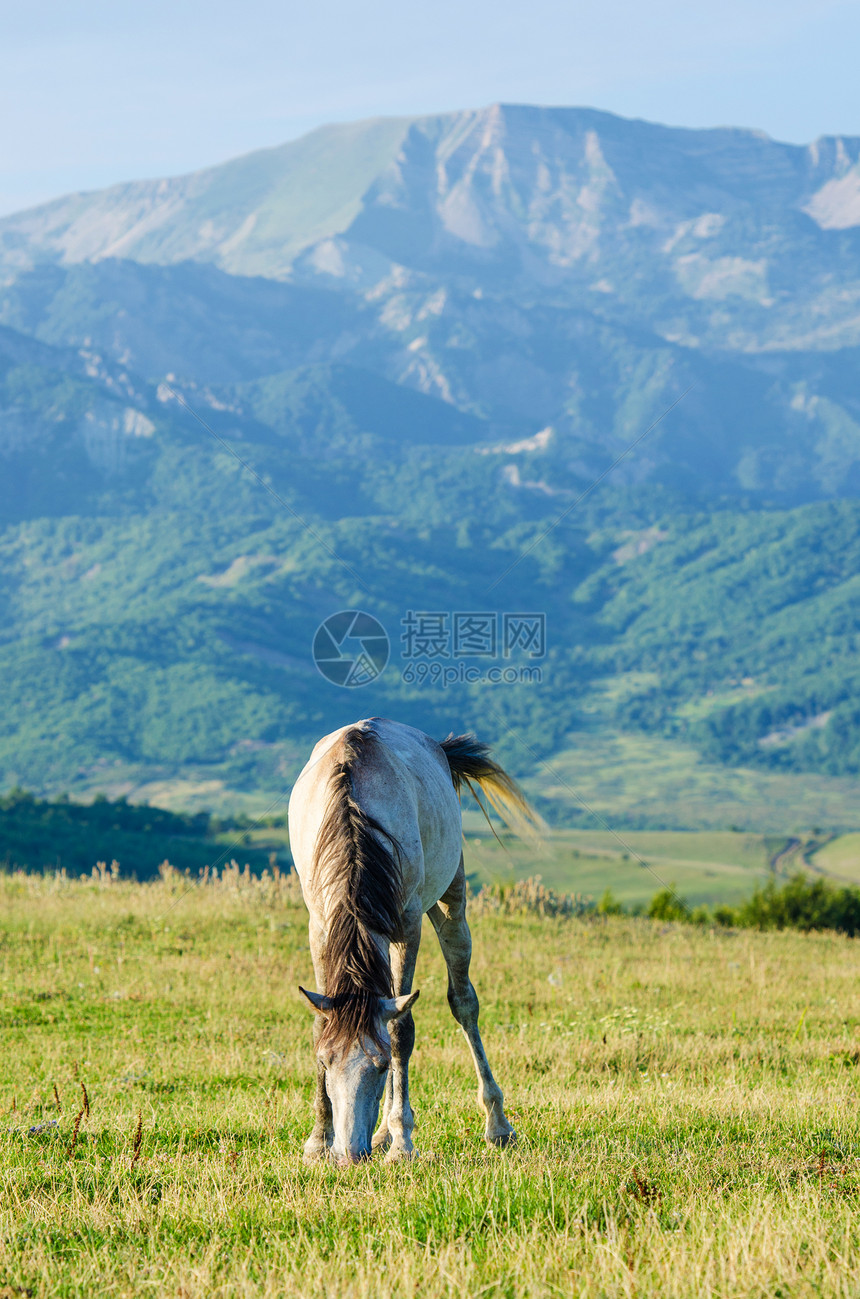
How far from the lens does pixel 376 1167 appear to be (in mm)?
5781

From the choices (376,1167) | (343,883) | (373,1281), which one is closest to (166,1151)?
(376,1167)

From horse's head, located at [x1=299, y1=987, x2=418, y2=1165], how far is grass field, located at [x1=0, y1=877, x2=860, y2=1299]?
0.49 feet

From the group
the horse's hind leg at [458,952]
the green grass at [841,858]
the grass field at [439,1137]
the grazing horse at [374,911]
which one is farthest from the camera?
the green grass at [841,858]

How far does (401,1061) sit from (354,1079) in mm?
995

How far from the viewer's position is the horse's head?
5551 mm

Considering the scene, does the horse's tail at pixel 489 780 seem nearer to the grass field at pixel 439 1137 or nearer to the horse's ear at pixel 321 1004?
the grass field at pixel 439 1137

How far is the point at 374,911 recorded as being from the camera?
604 cm

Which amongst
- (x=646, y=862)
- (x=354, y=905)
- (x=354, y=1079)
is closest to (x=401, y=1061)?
(x=354, y=1079)

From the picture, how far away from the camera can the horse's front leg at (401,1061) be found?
6.40 m

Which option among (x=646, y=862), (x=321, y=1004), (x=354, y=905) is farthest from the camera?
(x=646, y=862)

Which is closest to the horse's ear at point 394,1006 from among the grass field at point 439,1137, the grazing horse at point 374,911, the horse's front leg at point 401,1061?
the grazing horse at point 374,911

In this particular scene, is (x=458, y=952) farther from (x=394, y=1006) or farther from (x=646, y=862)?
(x=646, y=862)

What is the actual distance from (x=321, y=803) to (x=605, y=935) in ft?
45.7

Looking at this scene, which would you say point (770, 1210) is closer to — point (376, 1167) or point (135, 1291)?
point (376, 1167)
